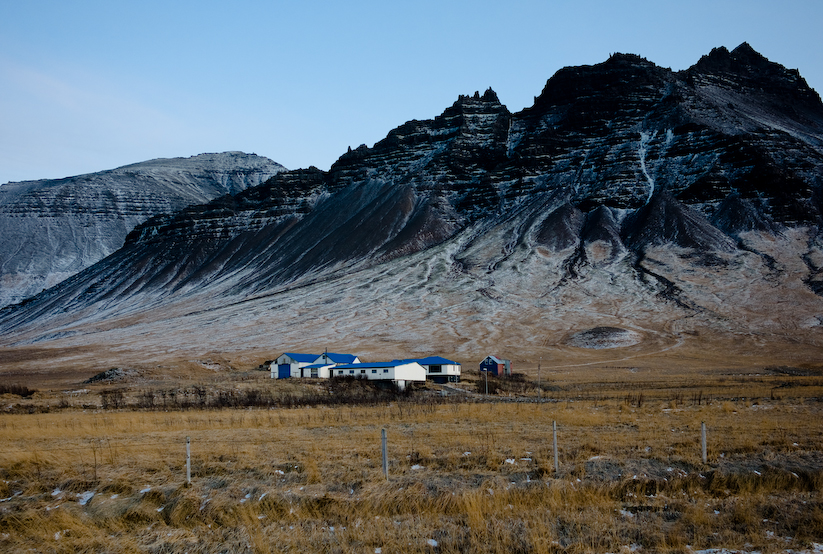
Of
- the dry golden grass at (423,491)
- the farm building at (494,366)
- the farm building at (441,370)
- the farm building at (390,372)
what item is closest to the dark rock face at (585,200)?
the farm building at (494,366)

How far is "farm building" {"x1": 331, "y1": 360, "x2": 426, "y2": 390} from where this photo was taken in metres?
60.1

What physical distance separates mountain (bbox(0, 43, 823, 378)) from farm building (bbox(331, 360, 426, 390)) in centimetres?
3032

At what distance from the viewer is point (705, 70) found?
655ft

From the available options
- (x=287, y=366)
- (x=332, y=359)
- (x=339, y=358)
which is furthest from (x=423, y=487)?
(x=339, y=358)

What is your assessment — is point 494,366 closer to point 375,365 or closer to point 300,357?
point 375,365

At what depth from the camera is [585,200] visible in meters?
163

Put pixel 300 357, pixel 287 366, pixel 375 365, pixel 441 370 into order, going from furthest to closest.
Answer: pixel 300 357, pixel 287 366, pixel 441 370, pixel 375 365

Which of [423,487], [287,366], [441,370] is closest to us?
[423,487]

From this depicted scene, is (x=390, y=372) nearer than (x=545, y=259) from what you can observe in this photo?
Yes

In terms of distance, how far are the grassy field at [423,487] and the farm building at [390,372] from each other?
113 feet

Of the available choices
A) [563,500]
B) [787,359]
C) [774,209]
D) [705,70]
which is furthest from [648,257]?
[563,500]

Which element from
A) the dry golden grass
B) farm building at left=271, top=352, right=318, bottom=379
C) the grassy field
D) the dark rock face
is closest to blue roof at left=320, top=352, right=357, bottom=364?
farm building at left=271, top=352, right=318, bottom=379

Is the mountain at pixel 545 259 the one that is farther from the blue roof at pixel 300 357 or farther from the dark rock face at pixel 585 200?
the blue roof at pixel 300 357

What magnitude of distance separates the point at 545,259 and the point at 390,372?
87.0m
